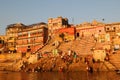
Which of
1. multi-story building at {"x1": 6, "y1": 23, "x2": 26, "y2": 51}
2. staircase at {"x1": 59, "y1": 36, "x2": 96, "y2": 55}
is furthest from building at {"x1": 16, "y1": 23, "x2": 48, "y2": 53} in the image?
staircase at {"x1": 59, "y1": 36, "x2": 96, "y2": 55}

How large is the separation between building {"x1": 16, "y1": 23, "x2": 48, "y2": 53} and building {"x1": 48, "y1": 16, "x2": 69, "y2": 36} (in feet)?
7.23

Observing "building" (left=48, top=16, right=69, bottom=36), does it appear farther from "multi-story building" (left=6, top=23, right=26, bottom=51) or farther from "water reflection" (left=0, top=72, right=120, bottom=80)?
"water reflection" (left=0, top=72, right=120, bottom=80)

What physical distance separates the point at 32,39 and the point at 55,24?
32.1ft

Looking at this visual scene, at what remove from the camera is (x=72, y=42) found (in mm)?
63094

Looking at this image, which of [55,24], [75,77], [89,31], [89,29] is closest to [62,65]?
[75,77]

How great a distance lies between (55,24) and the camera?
2965 inches

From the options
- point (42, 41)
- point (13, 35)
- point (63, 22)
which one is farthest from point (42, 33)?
point (13, 35)

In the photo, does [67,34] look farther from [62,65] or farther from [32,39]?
[62,65]

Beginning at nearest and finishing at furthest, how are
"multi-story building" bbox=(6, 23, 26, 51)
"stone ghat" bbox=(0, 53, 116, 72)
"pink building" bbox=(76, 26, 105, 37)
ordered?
"stone ghat" bbox=(0, 53, 116, 72) → "pink building" bbox=(76, 26, 105, 37) → "multi-story building" bbox=(6, 23, 26, 51)

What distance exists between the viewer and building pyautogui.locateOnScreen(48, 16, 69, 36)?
244 feet

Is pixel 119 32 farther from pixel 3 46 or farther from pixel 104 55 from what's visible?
pixel 3 46

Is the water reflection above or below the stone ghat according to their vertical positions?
below

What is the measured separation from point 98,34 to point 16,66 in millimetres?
25299

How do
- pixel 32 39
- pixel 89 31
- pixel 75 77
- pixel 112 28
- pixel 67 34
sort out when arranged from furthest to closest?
1. pixel 32 39
2. pixel 67 34
3. pixel 89 31
4. pixel 112 28
5. pixel 75 77
